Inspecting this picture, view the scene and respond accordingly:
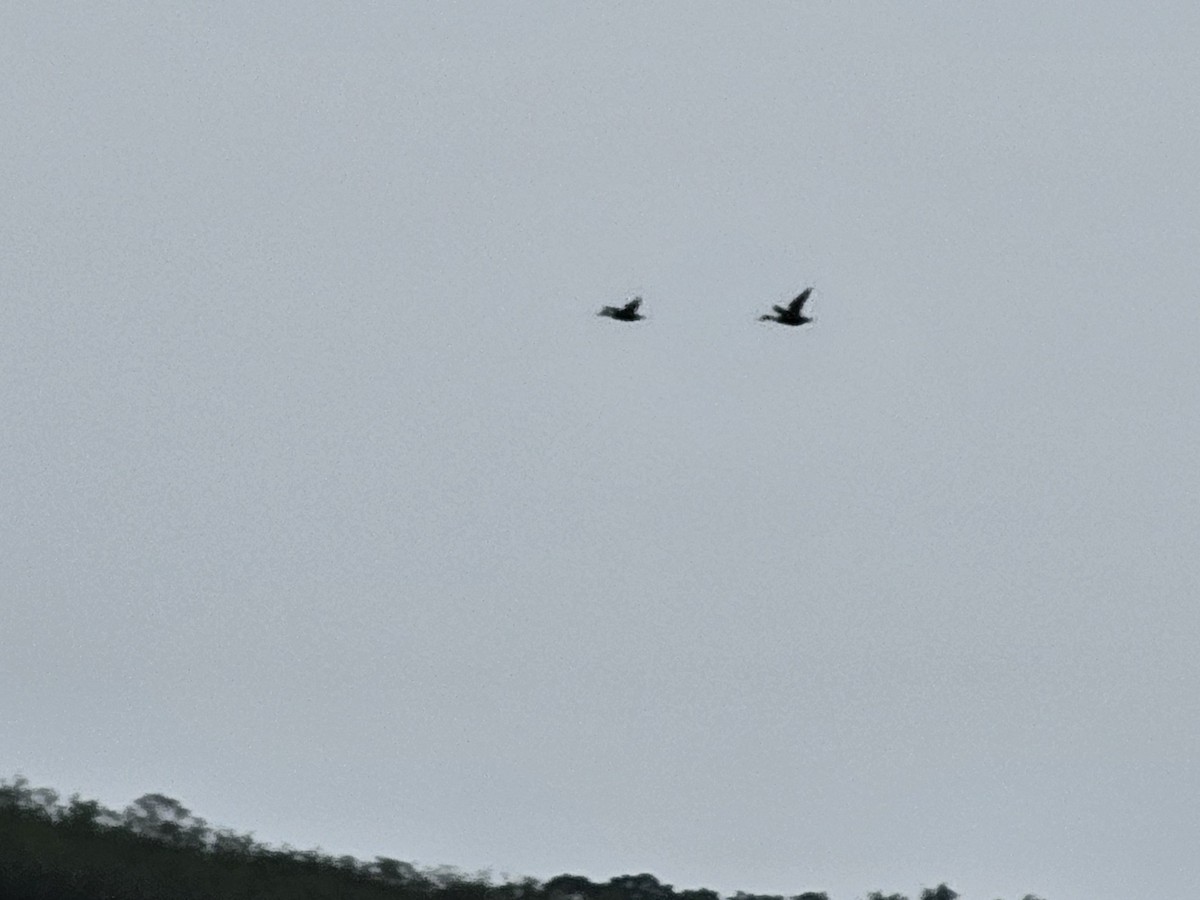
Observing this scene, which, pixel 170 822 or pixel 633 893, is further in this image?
pixel 633 893

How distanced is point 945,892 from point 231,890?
3556 cm

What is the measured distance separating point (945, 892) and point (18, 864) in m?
40.6

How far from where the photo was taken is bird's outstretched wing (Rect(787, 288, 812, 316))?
86.6 meters

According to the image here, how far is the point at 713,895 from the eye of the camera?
389 feet

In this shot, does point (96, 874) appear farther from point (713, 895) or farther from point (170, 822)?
point (713, 895)

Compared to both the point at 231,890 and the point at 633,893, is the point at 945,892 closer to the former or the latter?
the point at 633,893

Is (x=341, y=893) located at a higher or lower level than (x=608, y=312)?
A: lower

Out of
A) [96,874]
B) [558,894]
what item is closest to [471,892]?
[558,894]

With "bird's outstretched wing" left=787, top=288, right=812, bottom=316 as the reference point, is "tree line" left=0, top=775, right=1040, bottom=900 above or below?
below

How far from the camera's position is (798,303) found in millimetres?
86812

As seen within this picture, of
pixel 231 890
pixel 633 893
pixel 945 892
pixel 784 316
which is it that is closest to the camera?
pixel 784 316

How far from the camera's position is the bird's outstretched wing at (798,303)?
86562 millimetres

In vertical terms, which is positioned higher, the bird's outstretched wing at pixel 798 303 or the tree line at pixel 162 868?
the bird's outstretched wing at pixel 798 303

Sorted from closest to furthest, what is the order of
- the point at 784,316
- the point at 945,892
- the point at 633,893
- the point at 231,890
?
the point at 784,316, the point at 231,890, the point at 633,893, the point at 945,892
